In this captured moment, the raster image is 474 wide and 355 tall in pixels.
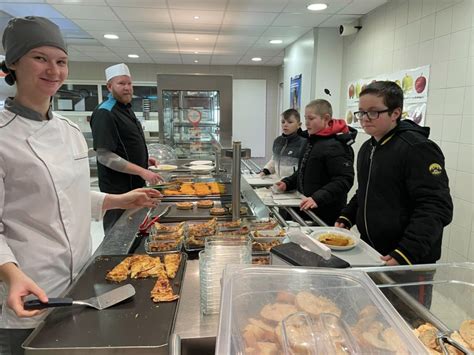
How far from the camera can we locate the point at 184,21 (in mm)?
4211

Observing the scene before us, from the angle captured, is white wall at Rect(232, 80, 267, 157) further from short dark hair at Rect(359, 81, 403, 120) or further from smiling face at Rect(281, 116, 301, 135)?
short dark hair at Rect(359, 81, 403, 120)

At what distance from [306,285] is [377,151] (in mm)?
1069

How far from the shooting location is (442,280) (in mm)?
946

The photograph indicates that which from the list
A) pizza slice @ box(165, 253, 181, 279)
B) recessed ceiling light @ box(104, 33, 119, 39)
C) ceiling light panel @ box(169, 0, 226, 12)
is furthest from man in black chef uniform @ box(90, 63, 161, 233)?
recessed ceiling light @ box(104, 33, 119, 39)

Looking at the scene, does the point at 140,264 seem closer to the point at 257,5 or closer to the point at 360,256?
the point at 360,256

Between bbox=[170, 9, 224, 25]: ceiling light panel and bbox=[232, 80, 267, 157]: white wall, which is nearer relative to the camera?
bbox=[170, 9, 224, 25]: ceiling light panel

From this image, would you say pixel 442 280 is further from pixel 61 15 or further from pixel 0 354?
pixel 61 15

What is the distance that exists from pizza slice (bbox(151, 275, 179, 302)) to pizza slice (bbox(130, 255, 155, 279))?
0.08m

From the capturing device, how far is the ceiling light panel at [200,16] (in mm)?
3816

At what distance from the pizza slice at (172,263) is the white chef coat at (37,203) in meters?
0.29

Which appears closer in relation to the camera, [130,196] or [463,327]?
[463,327]

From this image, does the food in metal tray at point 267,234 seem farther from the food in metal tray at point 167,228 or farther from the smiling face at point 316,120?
the smiling face at point 316,120

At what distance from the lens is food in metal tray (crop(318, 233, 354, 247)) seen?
4.56 ft

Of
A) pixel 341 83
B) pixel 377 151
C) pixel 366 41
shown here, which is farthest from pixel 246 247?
pixel 341 83
